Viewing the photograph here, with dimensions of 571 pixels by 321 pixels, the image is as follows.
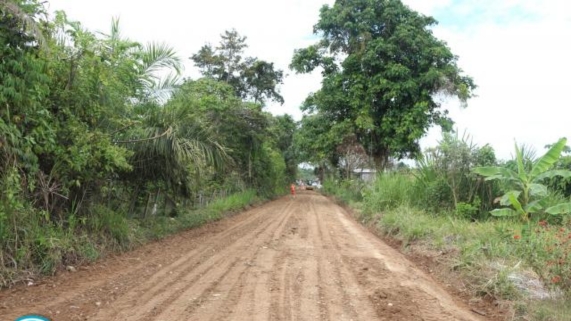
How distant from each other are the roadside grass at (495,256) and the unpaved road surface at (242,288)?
537 millimetres

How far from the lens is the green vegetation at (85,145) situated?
6023 millimetres

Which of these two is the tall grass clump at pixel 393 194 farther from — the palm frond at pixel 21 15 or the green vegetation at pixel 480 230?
the palm frond at pixel 21 15

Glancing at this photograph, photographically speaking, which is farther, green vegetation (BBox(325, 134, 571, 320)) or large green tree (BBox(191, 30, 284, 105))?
large green tree (BBox(191, 30, 284, 105))

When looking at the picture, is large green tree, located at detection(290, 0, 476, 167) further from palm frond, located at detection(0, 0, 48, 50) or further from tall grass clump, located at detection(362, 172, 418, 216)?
palm frond, located at detection(0, 0, 48, 50)

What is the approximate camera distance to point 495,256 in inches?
281

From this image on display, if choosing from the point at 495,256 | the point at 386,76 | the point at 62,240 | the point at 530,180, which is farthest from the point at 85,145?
the point at 386,76

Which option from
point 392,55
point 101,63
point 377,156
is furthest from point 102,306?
point 377,156

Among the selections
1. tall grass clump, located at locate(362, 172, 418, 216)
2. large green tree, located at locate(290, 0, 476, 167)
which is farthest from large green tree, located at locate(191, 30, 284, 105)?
tall grass clump, located at locate(362, 172, 418, 216)

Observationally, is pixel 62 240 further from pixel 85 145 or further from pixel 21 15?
pixel 21 15

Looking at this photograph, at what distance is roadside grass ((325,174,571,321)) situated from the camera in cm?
A: 540

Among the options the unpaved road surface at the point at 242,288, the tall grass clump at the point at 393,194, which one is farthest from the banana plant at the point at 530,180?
the tall grass clump at the point at 393,194

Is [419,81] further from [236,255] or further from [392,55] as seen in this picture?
[236,255]

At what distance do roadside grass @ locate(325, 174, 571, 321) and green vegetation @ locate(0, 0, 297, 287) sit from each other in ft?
17.6

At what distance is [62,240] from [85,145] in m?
1.59
